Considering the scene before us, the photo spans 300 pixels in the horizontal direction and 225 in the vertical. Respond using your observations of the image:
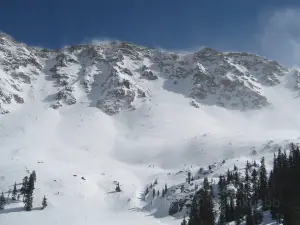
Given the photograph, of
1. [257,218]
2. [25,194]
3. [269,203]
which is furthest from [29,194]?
[257,218]

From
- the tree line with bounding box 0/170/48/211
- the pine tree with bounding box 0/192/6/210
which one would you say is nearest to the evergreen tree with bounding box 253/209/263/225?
the tree line with bounding box 0/170/48/211

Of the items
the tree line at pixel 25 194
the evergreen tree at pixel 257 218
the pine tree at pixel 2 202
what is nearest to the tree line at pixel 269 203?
the evergreen tree at pixel 257 218

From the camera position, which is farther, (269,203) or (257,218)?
(269,203)

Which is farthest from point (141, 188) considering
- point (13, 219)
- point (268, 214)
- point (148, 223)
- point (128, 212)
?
point (268, 214)

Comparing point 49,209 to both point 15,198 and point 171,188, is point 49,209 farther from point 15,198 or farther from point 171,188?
point 171,188

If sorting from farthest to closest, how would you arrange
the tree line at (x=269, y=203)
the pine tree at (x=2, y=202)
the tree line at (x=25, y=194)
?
the tree line at (x=25, y=194) < the pine tree at (x=2, y=202) < the tree line at (x=269, y=203)

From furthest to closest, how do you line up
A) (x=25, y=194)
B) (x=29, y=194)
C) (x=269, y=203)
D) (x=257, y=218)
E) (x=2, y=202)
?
(x=25, y=194)
(x=29, y=194)
(x=2, y=202)
(x=269, y=203)
(x=257, y=218)

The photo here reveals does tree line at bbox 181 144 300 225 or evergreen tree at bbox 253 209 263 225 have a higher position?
tree line at bbox 181 144 300 225

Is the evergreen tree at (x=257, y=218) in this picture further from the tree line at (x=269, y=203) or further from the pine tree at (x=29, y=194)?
the pine tree at (x=29, y=194)

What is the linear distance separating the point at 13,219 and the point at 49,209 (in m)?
17.0

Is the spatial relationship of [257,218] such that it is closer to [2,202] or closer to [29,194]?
[29,194]

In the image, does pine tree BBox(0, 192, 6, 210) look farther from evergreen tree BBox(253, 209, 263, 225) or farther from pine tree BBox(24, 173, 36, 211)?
evergreen tree BBox(253, 209, 263, 225)

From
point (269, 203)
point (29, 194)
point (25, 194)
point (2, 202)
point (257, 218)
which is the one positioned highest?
point (269, 203)

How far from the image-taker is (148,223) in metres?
154
